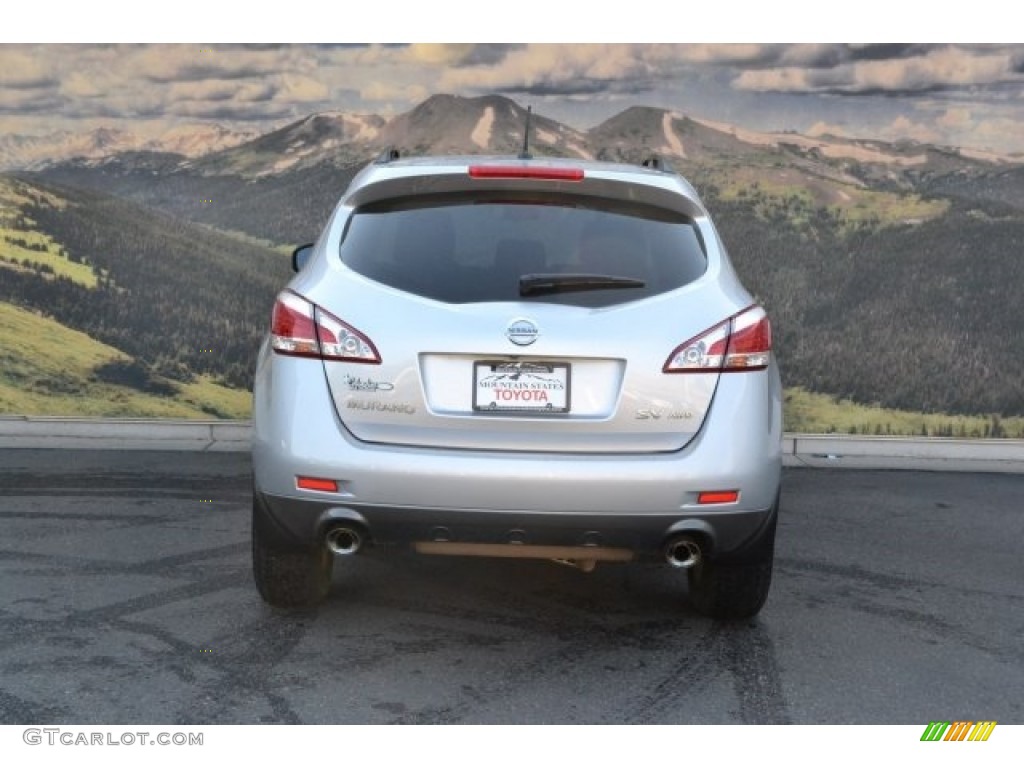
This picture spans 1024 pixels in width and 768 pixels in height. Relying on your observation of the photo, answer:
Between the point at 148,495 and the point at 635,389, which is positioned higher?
the point at 635,389

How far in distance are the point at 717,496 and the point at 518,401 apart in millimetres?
749

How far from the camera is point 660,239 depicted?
4902mm

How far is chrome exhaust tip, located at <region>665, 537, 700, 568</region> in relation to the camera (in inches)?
183

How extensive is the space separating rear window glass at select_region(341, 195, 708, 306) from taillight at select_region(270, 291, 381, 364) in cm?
24

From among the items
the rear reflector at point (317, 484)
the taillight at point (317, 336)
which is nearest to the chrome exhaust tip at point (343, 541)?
the rear reflector at point (317, 484)

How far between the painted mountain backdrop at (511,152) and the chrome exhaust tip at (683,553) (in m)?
5.50

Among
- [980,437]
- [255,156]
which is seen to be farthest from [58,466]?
[980,437]

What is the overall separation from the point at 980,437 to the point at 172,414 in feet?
19.7

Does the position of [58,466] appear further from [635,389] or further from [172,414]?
[635,389]

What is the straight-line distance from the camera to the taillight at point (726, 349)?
4.54 meters

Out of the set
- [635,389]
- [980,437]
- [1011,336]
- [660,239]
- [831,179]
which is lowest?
[980,437]

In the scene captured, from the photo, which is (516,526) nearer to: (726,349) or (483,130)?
(726,349)

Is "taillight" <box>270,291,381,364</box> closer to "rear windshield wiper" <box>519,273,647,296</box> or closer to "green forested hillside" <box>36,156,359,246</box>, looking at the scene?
"rear windshield wiper" <box>519,273,647,296</box>
